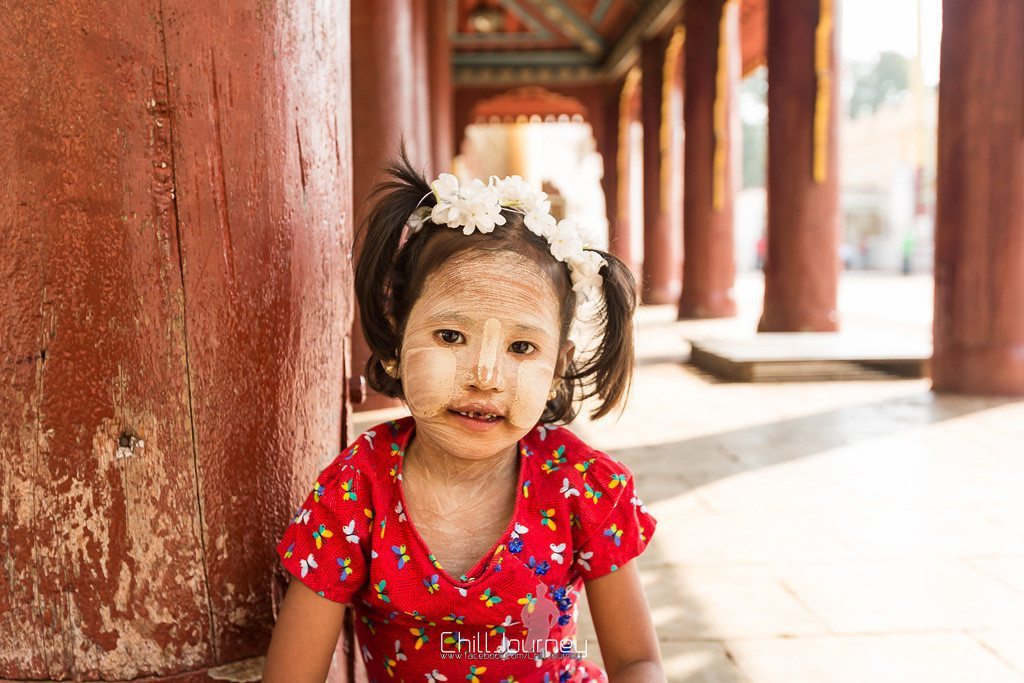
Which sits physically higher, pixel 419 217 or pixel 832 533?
pixel 419 217

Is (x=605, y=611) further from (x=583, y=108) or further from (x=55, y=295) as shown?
(x=583, y=108)

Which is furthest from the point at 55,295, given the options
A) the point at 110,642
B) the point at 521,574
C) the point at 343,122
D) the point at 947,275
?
the point at 947,275

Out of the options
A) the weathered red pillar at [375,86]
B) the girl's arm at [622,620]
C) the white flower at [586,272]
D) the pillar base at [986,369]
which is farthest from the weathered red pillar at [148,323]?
the pillar base at [986,369]

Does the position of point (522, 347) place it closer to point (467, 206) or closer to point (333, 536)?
point (467, 206)

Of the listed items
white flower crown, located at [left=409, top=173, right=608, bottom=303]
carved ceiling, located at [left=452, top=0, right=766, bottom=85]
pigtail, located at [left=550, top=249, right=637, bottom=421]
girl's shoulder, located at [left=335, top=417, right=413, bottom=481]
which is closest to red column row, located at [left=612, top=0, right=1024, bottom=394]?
pigtail, located at [left=550, top=249, right=637, bottom=421]

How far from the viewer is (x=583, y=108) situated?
58.9 ft

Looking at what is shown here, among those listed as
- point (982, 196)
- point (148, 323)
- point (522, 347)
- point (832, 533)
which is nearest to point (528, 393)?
point (522, 347)

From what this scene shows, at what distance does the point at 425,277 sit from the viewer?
1.35 metres

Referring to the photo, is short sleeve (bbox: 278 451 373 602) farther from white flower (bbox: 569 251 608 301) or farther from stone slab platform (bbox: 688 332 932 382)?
stone slab platform (bbox: 688 332 932 382)

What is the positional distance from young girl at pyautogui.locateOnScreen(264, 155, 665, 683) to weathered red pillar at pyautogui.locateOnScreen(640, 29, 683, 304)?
39.7 ft

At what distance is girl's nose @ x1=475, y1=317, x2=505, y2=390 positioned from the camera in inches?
49.1

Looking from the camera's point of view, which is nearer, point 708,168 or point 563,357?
point 563,357

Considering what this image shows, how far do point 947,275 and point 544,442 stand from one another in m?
5.05

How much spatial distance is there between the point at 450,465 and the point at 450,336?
0.22 meters
